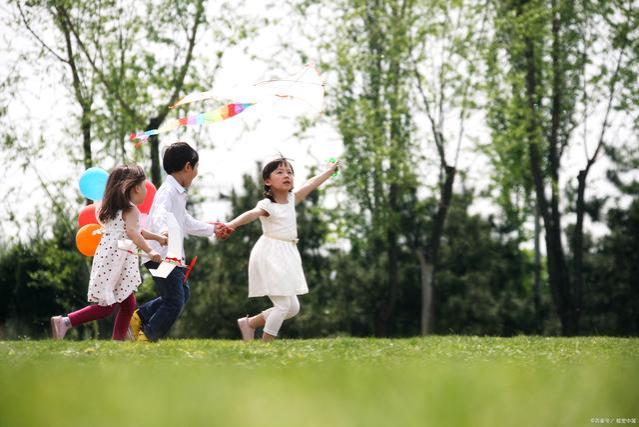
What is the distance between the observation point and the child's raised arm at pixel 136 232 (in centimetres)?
861

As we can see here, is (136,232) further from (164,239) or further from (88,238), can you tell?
(88,238)

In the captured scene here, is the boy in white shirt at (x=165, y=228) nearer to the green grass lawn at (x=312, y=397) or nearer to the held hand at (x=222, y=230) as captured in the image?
the held hand at (x=222, y=230)

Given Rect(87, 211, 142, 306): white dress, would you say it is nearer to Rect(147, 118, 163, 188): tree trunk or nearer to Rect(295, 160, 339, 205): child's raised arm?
Rect(295, 160, 339, 205): child's raised arm

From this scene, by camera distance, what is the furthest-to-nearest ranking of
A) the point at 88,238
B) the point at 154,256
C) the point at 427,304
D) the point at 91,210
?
the point at 427,304 → the point at 91,210 → the point at 88,238 → the point at 154,256

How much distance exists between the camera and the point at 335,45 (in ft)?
89.5

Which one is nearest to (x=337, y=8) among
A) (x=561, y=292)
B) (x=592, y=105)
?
(x=592, y=105)

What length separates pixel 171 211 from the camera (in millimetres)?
9008

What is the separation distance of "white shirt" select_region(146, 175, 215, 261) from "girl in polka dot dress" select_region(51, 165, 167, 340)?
0.14 metres

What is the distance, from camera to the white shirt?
893 cm

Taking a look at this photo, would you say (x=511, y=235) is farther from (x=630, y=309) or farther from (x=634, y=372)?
(x=634, y=372)

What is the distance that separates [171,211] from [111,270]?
87 cm

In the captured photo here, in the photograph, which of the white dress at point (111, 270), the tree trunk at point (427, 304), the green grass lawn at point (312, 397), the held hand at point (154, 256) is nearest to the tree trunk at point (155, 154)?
the tree trunk at point (427, 304)

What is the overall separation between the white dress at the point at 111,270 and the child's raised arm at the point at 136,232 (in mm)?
324

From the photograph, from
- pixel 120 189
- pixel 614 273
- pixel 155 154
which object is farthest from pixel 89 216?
pixel 614 273
